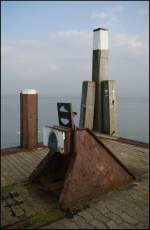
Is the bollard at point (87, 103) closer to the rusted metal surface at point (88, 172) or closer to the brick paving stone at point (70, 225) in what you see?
the rusted metal surface at point (88, 172)

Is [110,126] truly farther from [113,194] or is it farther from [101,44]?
[113,194]

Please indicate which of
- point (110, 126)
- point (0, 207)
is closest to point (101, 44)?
point (110, 126)

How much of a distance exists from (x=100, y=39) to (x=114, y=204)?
5061mm

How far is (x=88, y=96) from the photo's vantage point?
760cm

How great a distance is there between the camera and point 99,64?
→ 7.56m

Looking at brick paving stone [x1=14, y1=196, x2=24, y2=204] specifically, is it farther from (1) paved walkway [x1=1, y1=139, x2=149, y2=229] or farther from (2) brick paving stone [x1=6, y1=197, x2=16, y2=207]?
(1) paved walkway [x1=1, y1=139, x2=149, y2=229]

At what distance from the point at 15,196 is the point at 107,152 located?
1601mm

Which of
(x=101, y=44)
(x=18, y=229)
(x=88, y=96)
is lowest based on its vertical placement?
(x=18, y=229)

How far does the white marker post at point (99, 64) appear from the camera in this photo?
753 centimetres

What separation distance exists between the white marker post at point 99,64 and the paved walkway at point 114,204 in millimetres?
2215

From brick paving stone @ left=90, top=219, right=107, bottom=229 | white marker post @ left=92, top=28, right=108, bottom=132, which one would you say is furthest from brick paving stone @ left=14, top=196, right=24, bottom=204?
white marker post @ left=92, top=28, right=108, bottom=132

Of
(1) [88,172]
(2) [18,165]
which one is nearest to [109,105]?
(2) [18,165]

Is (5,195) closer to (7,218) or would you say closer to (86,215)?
(7,218)

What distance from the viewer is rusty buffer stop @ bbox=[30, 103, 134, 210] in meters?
3.77
